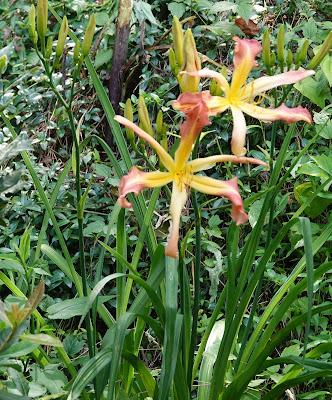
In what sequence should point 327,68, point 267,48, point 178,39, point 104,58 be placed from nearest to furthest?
point 178,39 → point 267,48 → point 327,68 → point 104,58

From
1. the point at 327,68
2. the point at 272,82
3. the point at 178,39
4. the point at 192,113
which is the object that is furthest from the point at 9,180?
the point at 327,68

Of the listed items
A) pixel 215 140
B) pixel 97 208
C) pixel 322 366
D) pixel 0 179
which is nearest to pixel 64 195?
pixel 97 208

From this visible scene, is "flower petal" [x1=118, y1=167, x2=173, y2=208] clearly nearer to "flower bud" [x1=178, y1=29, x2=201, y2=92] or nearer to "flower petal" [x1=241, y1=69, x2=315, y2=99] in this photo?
"flower bud" [x1=178, y1=29, x2=201, y2=92]

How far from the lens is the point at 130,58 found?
10.7 feet

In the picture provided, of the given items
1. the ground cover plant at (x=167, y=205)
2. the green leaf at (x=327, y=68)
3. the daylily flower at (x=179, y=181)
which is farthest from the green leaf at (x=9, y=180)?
the green leaf at (x=327, y=68)

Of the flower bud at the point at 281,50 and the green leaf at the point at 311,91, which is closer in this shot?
the flower bud at the point at 281,50

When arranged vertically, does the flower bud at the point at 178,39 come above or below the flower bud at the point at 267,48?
above

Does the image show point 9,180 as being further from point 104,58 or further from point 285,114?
point 104,58

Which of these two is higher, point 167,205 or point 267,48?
point 267,48

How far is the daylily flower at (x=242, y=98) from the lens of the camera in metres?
1.46

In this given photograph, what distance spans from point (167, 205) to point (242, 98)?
4.11ft

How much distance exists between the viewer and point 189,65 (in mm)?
1501

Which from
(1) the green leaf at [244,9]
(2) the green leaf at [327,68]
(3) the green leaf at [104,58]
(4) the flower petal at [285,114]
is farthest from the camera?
(3) the green leaf at [104,58]

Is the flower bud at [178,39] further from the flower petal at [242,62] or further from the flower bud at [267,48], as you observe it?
the flower bud at [267,48]
